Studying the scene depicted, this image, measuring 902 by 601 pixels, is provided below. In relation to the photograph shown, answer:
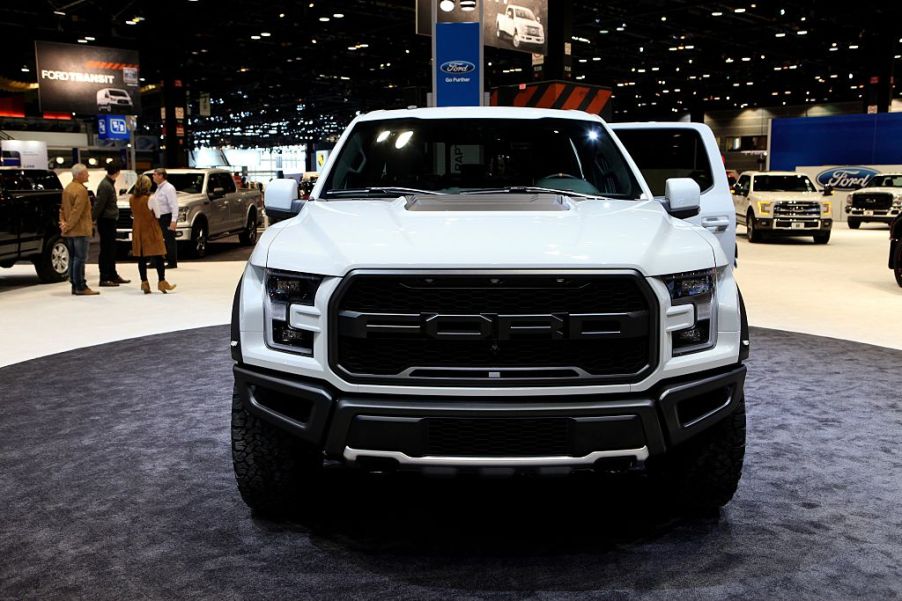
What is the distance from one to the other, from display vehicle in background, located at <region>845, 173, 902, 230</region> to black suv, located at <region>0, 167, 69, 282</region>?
20250mm

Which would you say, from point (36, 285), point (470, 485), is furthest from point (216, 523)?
point (36, 285)

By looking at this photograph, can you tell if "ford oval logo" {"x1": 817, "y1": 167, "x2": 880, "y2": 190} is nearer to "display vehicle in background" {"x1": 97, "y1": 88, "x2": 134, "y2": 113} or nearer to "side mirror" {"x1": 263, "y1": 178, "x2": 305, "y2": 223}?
"display vehicle in background" {"x1": 97, "y1": 88, "x2": 134, "y2": 113}

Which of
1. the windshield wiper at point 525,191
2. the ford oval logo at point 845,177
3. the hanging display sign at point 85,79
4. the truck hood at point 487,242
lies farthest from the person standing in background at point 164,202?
the ford oval logo at point 845,177

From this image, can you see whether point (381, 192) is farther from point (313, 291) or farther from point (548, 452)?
point (548, 452)

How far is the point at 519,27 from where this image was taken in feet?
44.4

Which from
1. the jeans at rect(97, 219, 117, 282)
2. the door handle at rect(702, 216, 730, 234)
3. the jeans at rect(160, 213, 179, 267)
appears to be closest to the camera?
the door handle at rect(702, 216, 730, 234)

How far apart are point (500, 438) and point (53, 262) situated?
37.4ft

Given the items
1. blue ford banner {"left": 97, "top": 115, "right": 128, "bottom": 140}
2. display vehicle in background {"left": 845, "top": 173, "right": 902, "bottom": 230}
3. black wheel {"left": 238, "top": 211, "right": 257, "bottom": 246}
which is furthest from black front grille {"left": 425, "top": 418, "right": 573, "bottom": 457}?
blue ford banner {"left": 97, "top": 115, "right": 128, "bottom": 140}

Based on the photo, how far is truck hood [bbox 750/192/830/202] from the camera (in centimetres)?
1862

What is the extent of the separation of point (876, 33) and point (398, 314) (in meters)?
33.4

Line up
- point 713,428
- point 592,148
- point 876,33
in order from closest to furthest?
point 713,428, point 592,148, point 876,33

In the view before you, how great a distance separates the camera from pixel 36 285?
12336 mm

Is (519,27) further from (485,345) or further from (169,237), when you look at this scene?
(485,345)

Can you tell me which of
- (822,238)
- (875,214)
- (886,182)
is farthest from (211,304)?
(886,182)
